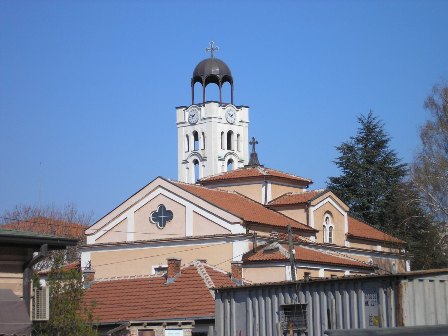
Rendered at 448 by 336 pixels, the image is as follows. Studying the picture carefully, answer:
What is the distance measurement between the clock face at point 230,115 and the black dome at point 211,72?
2894 millimetres

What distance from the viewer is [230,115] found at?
98500mm

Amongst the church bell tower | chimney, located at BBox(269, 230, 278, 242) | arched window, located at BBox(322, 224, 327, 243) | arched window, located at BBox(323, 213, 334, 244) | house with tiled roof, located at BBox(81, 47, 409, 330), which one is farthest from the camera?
the church bell tower

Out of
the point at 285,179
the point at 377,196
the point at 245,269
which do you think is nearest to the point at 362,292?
the point at 245,269

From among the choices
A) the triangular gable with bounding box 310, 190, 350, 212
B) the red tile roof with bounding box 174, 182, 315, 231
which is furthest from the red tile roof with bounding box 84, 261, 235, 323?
the triangular gable with bounding box 310, 190, 350, 212

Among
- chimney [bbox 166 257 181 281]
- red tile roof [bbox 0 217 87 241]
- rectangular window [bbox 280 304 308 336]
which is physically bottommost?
rectangular window [bbox 280 304 308 336]

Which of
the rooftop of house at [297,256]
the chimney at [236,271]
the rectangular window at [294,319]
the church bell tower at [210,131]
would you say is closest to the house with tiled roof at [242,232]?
the rooftop of house at [297,256]

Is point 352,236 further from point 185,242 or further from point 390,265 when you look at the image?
point 185,242

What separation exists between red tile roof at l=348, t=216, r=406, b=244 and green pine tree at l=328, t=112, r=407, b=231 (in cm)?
846

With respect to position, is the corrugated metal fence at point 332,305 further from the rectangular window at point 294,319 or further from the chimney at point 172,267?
the chimney at point 172,267

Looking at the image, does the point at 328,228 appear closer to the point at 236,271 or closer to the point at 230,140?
the point at 236,271

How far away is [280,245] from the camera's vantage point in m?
51.0

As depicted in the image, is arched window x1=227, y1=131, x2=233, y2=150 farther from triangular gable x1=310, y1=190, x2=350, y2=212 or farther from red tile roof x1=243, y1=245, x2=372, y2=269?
red tile roof x1=243, y1=245, x2=372, y2=269

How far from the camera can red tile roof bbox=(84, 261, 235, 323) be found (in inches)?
1556

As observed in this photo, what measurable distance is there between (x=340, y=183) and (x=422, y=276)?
53308 millimetres
